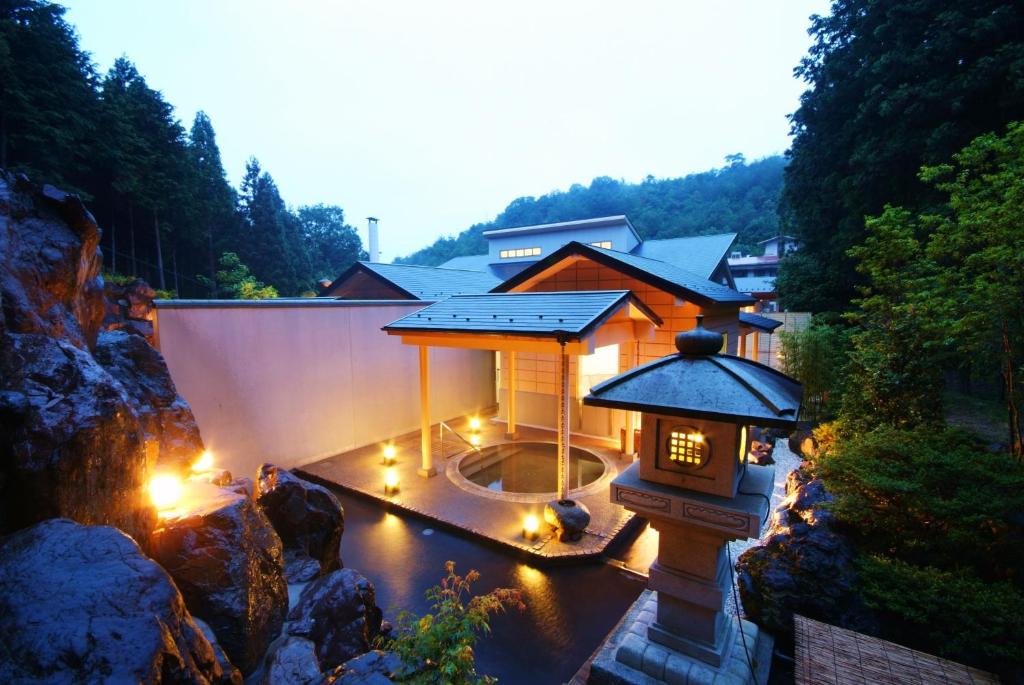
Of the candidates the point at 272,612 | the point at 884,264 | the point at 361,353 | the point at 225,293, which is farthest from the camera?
the point at 225,293

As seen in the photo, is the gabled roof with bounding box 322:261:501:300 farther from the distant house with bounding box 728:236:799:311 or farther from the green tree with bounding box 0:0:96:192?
the distant house with bounding box 728:236:799:311

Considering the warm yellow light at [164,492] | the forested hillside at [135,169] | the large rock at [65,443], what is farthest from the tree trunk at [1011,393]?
the forested hillside at [135,169]

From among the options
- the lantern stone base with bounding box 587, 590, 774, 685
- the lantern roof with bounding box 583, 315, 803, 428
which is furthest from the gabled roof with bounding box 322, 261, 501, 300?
the lantern stone base with bounding box 587, 590, 774, 685

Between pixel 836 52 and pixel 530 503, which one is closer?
pixel 530 503

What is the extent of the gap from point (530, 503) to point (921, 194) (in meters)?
15.4

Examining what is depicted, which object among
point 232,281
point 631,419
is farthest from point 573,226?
point 232,281

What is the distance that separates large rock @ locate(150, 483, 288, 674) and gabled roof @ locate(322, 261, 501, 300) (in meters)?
10.0

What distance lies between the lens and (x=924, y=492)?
4648mm

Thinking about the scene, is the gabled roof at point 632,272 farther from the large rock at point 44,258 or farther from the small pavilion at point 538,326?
the large rock at point 44,258

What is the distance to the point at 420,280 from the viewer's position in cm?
1582

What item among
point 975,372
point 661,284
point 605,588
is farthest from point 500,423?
point 975,372

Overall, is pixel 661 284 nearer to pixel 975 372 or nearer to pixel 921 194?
pixel 975 372

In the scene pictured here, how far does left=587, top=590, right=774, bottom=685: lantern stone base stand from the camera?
12.4ft

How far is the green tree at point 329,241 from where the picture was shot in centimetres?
4331
